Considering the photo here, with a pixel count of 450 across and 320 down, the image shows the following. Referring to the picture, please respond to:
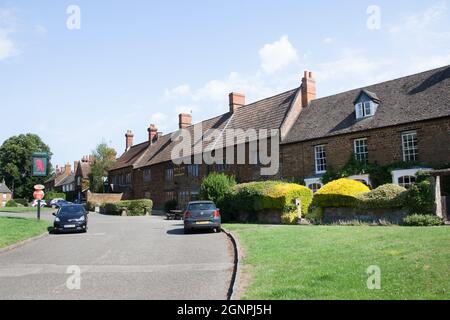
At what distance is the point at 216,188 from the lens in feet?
89.4

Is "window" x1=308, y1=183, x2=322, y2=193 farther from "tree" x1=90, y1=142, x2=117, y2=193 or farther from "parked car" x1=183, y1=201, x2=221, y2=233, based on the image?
"tree" x1=90, y1=142, x2=117, y2=193

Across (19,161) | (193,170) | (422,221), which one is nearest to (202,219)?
(422,221)

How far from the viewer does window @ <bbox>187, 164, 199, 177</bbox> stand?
40.5 metres

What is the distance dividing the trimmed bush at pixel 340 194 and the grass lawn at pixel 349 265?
681 centimetres

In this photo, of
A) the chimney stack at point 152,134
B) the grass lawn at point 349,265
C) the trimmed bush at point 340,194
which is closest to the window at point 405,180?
the trimmed bush at point 340,194

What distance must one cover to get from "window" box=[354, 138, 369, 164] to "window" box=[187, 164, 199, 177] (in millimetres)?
17468

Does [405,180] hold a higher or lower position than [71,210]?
higher

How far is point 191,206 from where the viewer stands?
66.1 ft

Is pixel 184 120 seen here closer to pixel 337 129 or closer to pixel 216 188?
pixel 216 188

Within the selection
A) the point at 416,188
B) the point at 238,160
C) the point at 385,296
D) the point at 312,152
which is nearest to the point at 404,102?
the point at 312,152

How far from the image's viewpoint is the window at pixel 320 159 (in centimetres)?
2870

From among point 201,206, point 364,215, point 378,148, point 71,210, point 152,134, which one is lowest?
point 364,215

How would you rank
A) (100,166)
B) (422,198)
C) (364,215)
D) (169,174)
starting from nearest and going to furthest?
(422,198), (364,215), (169,174), (100,166)

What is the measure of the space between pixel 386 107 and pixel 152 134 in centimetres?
3512
